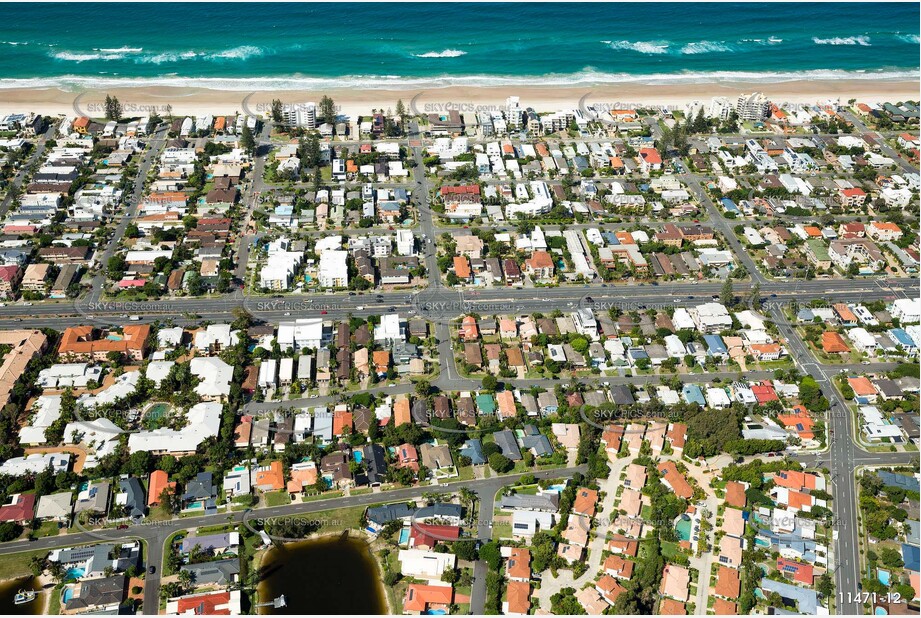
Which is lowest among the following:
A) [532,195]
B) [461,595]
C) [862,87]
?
[461,595]

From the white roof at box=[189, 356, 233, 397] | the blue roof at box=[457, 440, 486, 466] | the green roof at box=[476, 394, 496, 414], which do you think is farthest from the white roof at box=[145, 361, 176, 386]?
the green roof at box=[476, 394, 496, 414]

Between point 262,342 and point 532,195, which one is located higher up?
point 532,195

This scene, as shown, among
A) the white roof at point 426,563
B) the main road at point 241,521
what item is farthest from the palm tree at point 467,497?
the white roof at point 426,563

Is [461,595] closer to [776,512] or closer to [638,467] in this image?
[638,467]

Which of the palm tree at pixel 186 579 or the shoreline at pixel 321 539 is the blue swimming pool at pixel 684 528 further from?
the palm tree at pixel 186 579

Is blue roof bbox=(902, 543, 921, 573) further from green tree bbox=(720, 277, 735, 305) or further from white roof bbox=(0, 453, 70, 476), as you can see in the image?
white roof bbox=(0, 453, 70, 476)

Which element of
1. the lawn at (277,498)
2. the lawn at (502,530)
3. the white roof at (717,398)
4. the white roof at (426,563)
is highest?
the white roof at (717,398)

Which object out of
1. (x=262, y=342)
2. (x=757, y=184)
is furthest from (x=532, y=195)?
(x=262, y=342)
